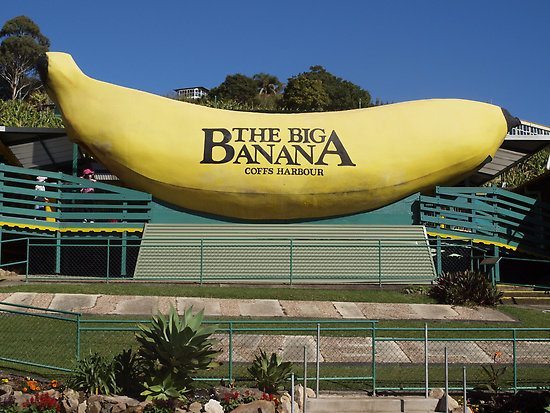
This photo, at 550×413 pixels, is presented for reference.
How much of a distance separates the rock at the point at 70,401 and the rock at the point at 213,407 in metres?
2.00

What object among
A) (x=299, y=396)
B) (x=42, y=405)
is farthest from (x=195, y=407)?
(x=42, y=405)

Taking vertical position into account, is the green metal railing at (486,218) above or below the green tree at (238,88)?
below

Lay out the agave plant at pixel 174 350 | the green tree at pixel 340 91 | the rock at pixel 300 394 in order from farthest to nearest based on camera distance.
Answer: the green tree at pixel 340 91 → the rock at pixel 300 394 → the agave plant at pixel 174 350

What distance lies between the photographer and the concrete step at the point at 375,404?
10.6 metres

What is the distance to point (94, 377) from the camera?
10.3 m

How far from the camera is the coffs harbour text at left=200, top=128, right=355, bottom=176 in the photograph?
824 inches

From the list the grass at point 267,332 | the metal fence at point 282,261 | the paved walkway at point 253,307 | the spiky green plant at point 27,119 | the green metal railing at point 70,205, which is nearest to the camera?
the grass at point 267,332

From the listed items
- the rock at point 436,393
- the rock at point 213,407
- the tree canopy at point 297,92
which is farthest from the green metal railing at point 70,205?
the tree canopy at point 297,92

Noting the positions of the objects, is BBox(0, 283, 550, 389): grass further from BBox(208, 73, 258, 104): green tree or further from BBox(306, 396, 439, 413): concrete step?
BBox(208, 73, 258, 104): green tree

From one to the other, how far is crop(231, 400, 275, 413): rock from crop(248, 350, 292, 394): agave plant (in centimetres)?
51

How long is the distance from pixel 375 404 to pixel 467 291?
7649 millimetres

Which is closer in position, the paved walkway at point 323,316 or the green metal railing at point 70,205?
the paved walkway at point 323,316

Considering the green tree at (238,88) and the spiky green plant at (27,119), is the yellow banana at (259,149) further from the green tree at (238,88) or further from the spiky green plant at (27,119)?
the green tree at (238,88)

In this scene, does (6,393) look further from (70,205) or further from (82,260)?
(82,260)
